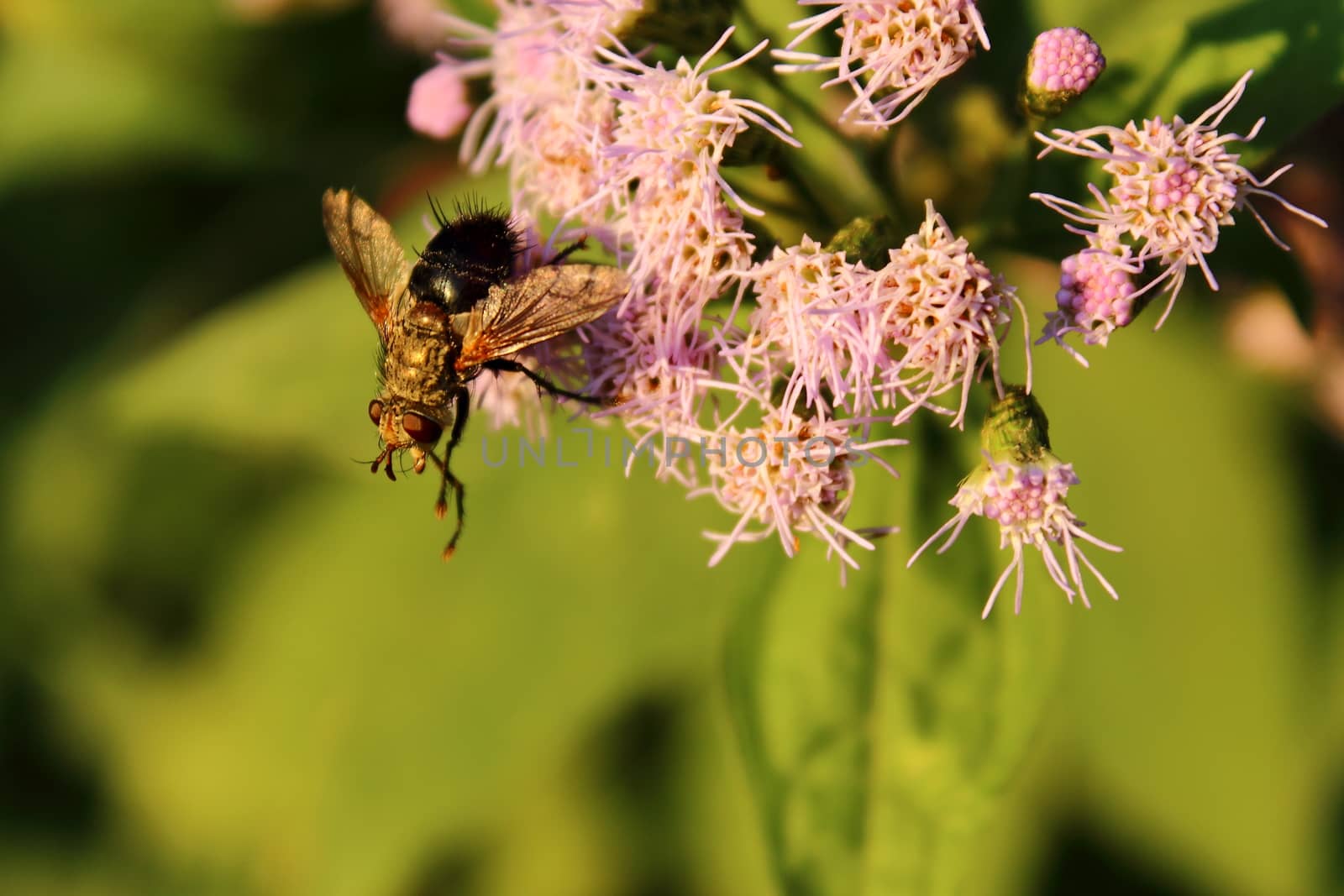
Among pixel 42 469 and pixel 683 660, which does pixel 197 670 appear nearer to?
pixel 42 469

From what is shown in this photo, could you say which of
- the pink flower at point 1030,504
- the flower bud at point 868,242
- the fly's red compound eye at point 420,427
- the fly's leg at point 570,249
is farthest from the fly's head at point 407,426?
the pink flower at point 1030,504

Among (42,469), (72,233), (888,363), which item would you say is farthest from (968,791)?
(72,233)

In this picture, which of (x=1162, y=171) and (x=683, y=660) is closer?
(x=1162, y=171)

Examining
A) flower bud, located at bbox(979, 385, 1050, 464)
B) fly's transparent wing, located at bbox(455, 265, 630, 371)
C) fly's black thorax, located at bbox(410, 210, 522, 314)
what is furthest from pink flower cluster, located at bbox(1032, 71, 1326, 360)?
fly's black thorax, located at bbox(410, 210, 522, 314)

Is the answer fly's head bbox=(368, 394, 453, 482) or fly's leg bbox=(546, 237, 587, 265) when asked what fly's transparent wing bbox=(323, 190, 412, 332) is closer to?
fly's head bbox=(368, 394, 453, 482)

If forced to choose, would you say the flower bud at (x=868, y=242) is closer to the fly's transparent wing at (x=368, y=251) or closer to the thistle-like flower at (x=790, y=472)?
the thistle-like flower at (x=790, y=472)

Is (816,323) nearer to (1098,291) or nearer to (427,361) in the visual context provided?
(1098,291)
